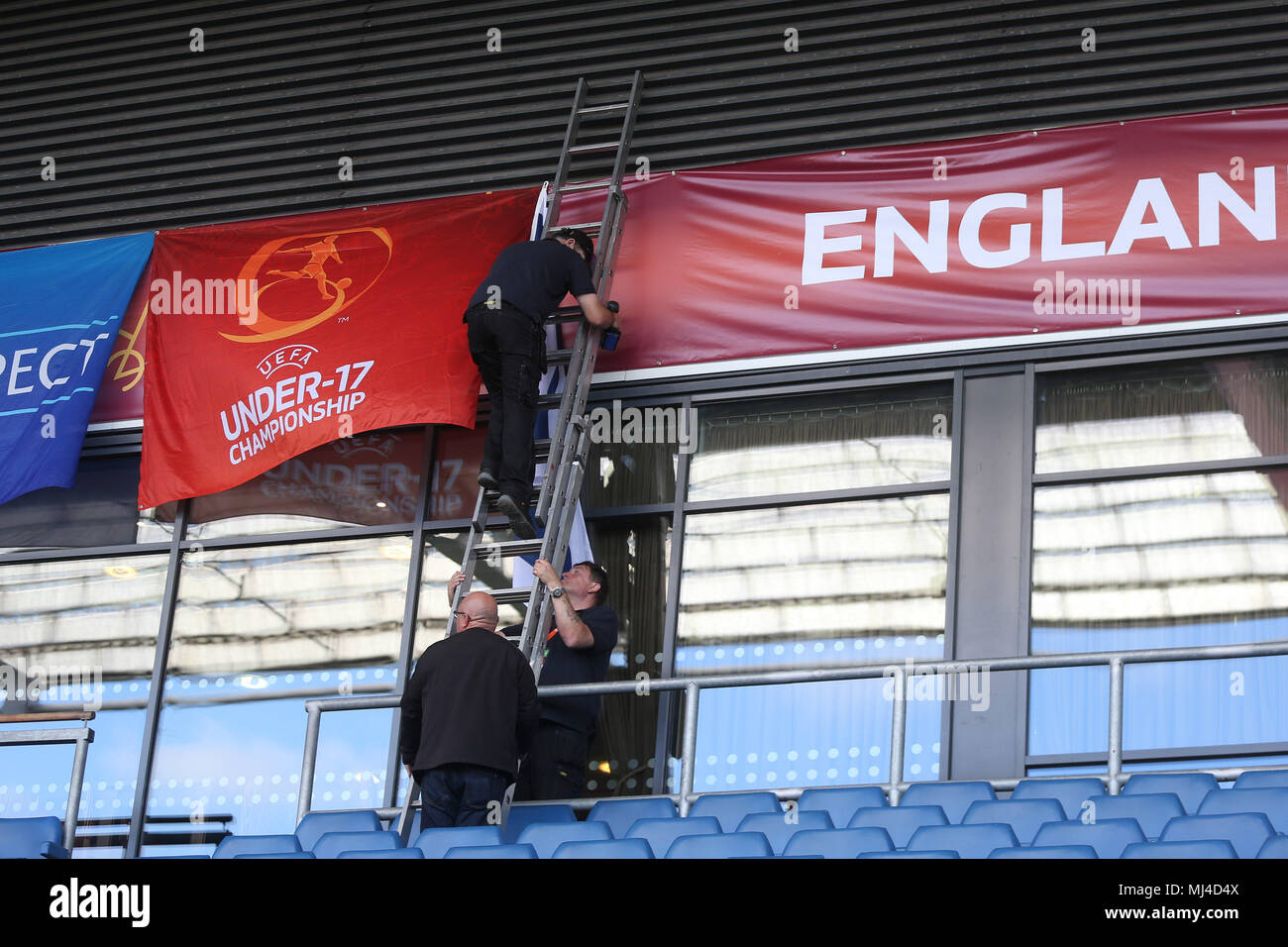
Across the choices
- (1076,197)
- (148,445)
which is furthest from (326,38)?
(1076,197)

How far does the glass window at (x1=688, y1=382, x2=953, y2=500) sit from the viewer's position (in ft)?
29.5

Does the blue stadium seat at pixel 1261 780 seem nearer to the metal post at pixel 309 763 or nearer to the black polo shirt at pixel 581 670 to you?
the black polo shirt at pixel 581 670

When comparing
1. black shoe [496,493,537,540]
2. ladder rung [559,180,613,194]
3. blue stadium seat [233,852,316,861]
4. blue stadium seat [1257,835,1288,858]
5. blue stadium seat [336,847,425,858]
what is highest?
ladder rung [559,180,613,194]

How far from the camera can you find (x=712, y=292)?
9.56 meters

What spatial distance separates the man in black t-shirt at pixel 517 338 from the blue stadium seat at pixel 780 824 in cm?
252

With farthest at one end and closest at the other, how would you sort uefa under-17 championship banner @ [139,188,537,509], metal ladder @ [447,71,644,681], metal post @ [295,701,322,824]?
uefa under-17 championship banner @ [139,188,537,509]
metal ladder @ [447,71,644,681]
metal post @ [295,701,322,824]

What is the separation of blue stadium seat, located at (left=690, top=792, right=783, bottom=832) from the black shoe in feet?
6.59

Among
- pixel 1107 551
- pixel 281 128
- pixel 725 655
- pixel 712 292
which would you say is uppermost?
pixel 281 128

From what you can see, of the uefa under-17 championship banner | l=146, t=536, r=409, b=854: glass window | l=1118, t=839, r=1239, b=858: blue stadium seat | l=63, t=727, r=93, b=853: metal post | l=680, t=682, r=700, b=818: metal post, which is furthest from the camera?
the uefa under-17 championship banner

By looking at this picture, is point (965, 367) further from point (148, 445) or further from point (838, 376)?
point (148, 445)

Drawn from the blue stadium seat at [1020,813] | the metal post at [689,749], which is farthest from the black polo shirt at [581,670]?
the blue stadium seat at [1020,813]

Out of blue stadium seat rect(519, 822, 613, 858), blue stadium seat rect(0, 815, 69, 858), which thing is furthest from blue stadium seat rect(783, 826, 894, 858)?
blue stadium seat rect(0, 815, 69, 858)

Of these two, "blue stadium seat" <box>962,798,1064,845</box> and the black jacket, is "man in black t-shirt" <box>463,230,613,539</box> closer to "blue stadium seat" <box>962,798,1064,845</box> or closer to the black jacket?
the black jacket

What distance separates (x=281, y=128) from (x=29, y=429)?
247 cm
